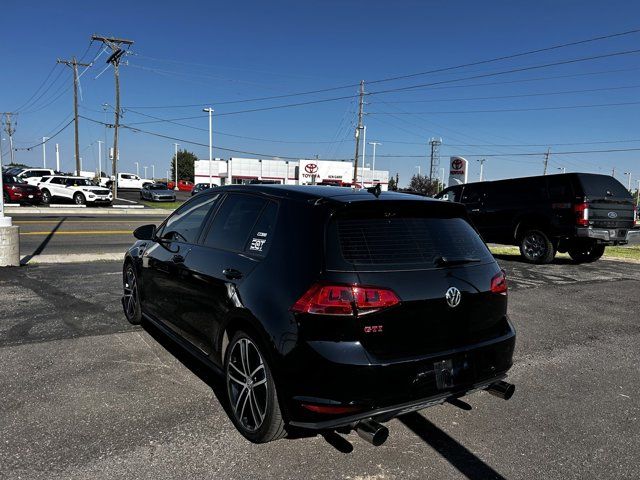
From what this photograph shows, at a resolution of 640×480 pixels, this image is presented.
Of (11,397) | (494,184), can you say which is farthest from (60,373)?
(494,184)

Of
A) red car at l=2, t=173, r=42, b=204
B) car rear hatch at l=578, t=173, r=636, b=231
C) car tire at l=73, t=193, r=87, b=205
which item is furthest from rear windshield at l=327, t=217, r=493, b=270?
car tire at l=73, t=193, r=87, b=205

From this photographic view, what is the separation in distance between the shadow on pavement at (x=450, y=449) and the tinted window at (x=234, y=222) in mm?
1758

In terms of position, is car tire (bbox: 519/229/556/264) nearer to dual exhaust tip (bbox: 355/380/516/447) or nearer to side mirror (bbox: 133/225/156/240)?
side mirror (bbox: 133/225/156/240)

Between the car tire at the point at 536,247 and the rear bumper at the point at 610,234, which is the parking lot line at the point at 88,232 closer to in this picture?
the car tire at the point at 536,247

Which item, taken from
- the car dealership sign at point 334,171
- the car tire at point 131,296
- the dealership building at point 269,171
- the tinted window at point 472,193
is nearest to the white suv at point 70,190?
the tinted window at point 472,193

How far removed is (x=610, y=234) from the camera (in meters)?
10.4

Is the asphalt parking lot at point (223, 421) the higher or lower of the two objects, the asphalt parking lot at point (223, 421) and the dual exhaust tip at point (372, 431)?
the lower

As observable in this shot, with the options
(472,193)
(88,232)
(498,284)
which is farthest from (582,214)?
(88,232)

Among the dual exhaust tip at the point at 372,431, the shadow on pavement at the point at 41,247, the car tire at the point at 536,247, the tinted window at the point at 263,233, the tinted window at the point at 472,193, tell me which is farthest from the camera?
the tinted window at the point at 472,193

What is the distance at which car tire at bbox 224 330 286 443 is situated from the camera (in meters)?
2.94

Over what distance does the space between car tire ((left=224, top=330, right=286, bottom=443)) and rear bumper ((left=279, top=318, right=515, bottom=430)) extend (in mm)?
175

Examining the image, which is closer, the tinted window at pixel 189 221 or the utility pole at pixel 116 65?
the tinted window at pixel 189 221

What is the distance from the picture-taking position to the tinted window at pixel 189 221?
4.21 m

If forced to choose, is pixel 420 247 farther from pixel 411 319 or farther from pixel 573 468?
pixel 573 468
